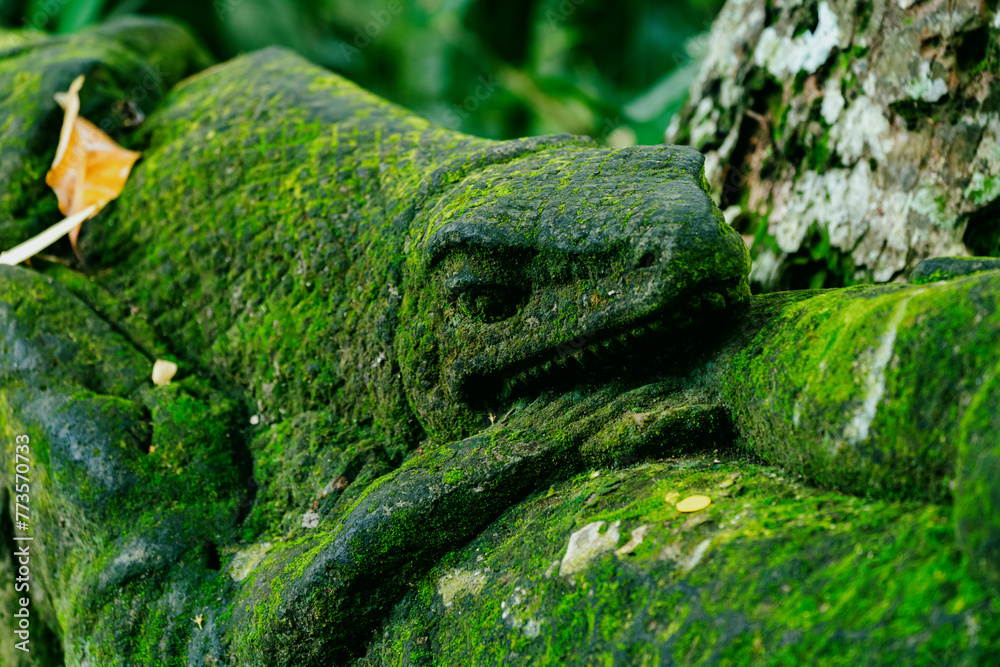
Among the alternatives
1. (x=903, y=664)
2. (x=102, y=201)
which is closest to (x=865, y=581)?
(x=903, y=664)

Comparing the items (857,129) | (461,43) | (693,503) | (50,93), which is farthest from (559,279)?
(461,43)

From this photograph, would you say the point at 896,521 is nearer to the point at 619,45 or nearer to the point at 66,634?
the point at 66,634

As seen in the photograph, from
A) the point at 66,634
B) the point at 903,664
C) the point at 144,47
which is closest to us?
the point at 903,664

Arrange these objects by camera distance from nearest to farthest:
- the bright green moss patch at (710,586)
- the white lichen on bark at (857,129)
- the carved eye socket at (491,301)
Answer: the bright green moss patch at (710,586)
the carved eye socket at (491,301)
the white lichen on bark at (857,129)

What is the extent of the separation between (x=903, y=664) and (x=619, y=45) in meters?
7.42

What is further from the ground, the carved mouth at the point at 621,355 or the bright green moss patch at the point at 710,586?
the carved mouth at the point at 621,355

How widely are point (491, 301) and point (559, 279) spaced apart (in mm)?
198

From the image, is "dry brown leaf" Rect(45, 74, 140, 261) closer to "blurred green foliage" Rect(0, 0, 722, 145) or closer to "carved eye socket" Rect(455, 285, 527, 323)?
"carved eye socket" Rect(455, 285, 527, 323)

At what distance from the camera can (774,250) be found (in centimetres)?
294

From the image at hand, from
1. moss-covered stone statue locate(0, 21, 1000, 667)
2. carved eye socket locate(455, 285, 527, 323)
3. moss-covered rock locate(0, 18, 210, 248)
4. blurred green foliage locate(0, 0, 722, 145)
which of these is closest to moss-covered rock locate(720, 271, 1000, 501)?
moss-covered stone statue locate(0, 21, 1000, 667)

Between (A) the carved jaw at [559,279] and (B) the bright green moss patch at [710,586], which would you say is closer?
(B) the bright green moss patch at [710,586]

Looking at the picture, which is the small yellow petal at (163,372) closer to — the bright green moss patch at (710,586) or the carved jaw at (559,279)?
the carved jaw at (559,279)

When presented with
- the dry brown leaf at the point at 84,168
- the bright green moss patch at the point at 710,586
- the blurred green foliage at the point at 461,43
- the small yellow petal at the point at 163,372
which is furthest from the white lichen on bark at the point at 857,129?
the blurred green foliage at the point at 461,43

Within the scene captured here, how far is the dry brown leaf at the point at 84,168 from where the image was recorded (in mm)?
2939
